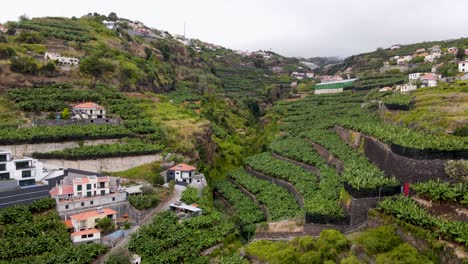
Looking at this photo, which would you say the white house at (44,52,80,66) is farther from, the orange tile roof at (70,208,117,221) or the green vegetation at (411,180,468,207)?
the green vegetation at (411,180,468,207)

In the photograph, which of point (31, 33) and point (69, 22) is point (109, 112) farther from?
point (69, 22)

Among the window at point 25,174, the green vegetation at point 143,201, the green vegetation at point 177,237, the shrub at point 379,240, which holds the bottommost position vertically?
the green vegetation at point 177,237

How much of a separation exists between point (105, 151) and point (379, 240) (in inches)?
1110

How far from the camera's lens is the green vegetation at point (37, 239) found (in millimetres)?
24156

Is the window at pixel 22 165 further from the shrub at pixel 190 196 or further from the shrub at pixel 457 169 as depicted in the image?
the shrub at pixel 457 169

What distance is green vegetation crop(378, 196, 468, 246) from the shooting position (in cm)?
1889

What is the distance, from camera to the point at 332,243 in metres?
22.6

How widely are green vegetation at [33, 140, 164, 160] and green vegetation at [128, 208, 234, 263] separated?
10.8 m

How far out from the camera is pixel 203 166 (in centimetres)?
4675

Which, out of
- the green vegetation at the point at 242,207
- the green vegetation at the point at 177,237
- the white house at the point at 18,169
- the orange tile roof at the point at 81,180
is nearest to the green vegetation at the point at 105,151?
the white house at the point at 18,169

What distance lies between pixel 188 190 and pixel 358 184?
16.8 meters

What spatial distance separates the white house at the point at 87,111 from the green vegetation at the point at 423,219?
34420mm

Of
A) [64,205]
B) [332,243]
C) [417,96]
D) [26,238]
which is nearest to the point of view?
[332,243]

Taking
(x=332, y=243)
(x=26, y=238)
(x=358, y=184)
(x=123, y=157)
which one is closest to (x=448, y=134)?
(x=358, y=184)
